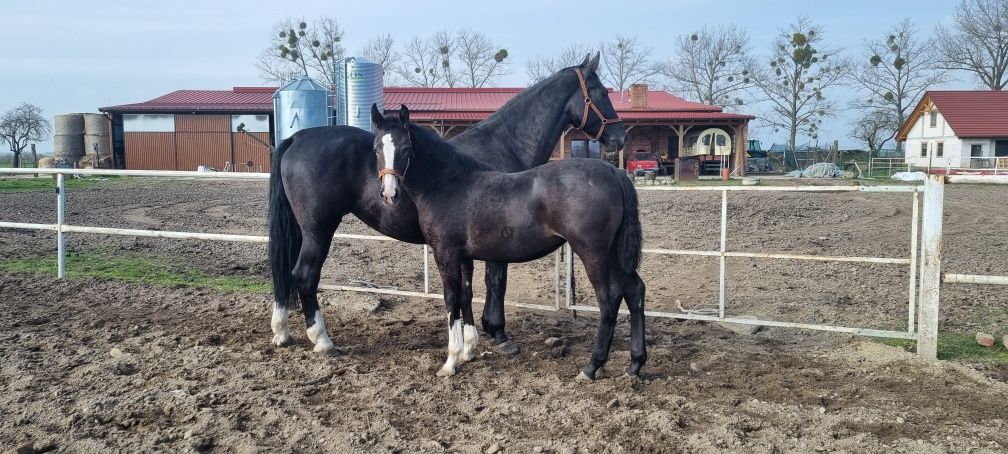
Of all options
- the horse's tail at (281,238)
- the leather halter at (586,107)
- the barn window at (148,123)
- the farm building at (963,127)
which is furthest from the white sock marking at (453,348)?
the farm building at (963,127)

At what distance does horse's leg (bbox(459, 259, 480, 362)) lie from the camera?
4418mm

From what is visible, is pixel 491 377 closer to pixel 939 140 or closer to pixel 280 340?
pixel 280 340

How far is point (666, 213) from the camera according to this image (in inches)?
535

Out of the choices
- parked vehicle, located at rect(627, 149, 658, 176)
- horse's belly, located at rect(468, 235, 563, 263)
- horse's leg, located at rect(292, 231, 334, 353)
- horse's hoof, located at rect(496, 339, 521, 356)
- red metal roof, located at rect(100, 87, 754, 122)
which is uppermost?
red metal roof, located at rect(100, 87, 754, 122)

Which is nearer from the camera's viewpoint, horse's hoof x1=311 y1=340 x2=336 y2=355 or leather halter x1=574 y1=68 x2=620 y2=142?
horse's hoof x1=311 y1=340 x2=336 y2=355

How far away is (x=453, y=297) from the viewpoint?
14.3ft

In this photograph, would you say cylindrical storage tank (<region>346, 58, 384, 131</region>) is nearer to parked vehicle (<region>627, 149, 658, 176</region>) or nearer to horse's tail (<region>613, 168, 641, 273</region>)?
horse's tail (<region>613, 168, 641, 273</region>)

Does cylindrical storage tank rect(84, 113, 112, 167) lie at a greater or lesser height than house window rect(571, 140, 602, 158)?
greater

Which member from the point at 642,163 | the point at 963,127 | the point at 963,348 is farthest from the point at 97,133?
the point at 963,127

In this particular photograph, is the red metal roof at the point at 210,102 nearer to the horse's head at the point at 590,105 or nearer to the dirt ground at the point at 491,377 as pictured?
the dirt ground at the point at 491,377

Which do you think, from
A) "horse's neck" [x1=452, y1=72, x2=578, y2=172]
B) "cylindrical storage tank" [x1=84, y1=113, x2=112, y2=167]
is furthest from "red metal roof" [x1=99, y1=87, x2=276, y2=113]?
"horse's neck" [x1=452, y1=72, x2=578, y2=172]

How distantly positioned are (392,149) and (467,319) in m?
1.20

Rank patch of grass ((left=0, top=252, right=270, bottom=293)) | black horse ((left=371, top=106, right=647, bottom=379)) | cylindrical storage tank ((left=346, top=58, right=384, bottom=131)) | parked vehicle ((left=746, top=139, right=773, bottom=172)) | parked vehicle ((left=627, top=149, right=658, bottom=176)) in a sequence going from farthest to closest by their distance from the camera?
parked vehicle ((left=746, top=139, right=773, bottom=172))
parked vehicle ((left=627, top=149, right=658, bottom=176))
cylindrical storage tank ((left=346, top=58, right=384, bottom=131))
patch of grass ((left=0, top=252, right=270, bottom=293))
black horse ((left=371, top=106, right=647, bottom=379))

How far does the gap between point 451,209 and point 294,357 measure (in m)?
1.47
